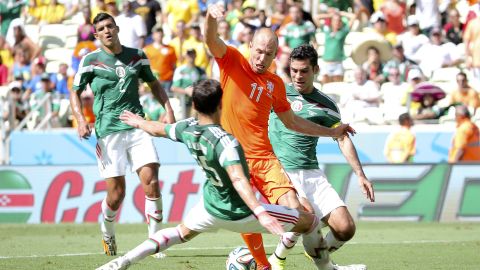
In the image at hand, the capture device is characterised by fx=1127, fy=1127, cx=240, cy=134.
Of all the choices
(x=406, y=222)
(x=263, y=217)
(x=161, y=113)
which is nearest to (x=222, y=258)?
(x=263, y=217)

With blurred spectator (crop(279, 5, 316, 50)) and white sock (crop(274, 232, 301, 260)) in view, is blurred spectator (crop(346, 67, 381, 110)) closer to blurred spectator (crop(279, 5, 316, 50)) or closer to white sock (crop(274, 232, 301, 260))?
blurred spectator (crop(279, 5, 316, 50))

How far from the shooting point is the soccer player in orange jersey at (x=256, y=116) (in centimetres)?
1050

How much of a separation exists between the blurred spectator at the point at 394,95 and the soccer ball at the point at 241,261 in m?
12.6

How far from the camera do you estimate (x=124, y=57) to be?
1359cm

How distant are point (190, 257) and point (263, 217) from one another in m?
4.61

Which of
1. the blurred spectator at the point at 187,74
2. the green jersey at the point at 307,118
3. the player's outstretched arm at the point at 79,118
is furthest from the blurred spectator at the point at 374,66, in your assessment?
the green jersey at the point at 307,118

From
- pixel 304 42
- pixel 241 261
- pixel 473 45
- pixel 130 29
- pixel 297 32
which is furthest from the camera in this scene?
pixel 130 29

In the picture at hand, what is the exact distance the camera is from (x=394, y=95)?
22984mm

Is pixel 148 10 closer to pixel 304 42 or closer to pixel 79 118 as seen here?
pixel 304 42

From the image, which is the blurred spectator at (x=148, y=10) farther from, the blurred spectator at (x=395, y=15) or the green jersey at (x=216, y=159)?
the green jersey at (x=216, y=159)

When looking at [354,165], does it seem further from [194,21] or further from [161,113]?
[194,21]

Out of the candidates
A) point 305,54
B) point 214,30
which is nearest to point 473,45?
point 305,54

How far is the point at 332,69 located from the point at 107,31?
11.8 meters

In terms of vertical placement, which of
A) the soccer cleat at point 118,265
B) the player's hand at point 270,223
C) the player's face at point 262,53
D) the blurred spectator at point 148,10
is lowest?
the blurred spectator at point 148,10
